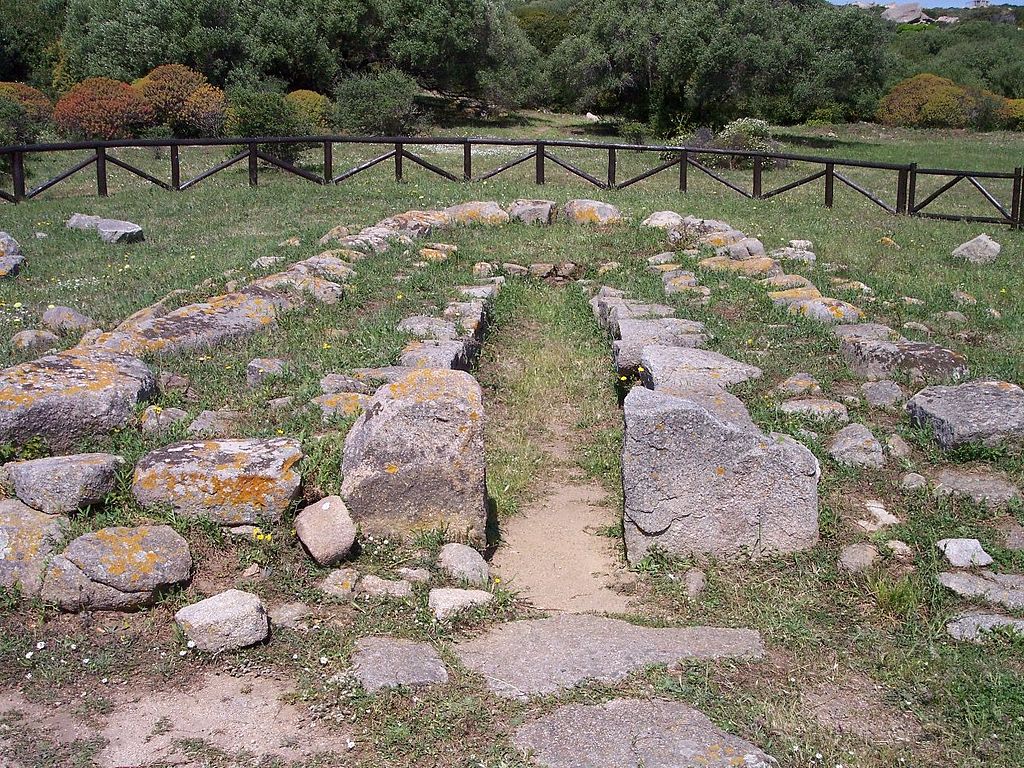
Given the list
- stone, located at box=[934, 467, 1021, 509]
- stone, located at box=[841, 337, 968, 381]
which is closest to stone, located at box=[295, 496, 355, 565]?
stone, located at box=[934, 467, 1021, 509]

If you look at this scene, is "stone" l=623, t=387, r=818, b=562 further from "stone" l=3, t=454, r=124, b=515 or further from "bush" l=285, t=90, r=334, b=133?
"bush" l=285, t=90, r=334, b=133

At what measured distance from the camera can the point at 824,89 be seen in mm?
28953

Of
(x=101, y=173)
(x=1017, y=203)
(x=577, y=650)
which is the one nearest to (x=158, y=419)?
(x=577, y=650)

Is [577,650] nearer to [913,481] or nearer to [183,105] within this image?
[913,481]

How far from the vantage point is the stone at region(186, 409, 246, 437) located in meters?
6.24

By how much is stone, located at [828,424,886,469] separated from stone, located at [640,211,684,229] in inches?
291

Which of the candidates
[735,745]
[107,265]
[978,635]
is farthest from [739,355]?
[107,265]

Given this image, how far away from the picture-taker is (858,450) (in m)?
6.34

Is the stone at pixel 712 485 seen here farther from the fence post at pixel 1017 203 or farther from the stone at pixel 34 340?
the fence post at pixel 1017 203

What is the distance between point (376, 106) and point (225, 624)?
78.5ft

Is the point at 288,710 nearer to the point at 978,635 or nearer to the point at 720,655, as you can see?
the point at 720,655

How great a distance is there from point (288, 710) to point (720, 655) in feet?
6.05

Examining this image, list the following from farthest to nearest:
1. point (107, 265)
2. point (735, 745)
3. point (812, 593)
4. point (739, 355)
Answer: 1. point (107, 265)
2. point (739, 355)
3. point (812, 593)
4. point (735, 745)

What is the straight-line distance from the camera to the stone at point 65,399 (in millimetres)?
5629
